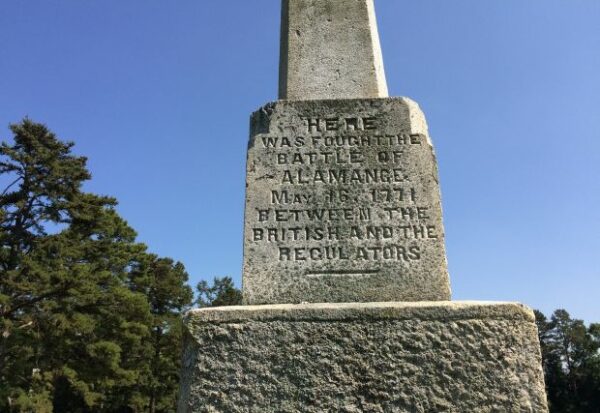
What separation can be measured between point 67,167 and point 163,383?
17.1 metres

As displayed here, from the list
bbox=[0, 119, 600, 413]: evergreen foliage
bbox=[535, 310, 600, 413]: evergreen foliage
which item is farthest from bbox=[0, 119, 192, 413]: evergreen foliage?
bbox=[535, 310, 600, 413]: evergreen foliage

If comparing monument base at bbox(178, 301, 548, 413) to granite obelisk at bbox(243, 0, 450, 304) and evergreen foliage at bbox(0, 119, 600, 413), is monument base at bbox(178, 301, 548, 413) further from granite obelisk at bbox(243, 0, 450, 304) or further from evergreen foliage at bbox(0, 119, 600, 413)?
evergreen foliage at bbox(0, 119, 600, 413)

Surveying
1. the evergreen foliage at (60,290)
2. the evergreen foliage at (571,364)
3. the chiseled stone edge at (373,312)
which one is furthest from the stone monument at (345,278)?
the evergreen foliage at (571,364)

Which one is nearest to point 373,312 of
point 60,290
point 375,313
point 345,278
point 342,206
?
point 375,313

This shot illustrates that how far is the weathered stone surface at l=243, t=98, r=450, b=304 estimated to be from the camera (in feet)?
10.0

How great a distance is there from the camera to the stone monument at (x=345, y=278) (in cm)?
257

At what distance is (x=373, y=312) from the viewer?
8.74ft

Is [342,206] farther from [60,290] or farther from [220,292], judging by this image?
[220,292]

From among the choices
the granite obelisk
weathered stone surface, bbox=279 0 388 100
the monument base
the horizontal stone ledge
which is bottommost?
the monument base

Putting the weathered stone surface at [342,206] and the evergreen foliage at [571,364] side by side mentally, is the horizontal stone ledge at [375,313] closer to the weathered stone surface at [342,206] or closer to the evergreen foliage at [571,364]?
the weathered stone surface at [342,206]

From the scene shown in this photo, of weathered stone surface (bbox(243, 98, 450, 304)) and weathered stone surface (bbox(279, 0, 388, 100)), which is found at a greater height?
weathered stone surface (bbox(279, 0, 388, 100))

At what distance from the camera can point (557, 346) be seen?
55.7 metres

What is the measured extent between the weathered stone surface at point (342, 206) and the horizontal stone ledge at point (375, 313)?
309mm

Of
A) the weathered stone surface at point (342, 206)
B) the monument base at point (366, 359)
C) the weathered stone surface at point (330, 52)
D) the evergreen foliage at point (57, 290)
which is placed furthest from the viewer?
the evergreen foliage at point (57, 290)
